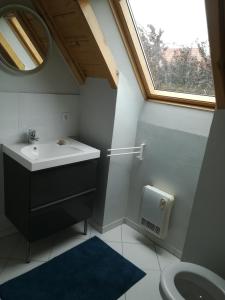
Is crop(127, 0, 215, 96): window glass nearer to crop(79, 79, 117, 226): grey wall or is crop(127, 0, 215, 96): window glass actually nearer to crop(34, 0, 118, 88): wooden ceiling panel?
crop(34, 0, 118, 88): wooden ceiling panel

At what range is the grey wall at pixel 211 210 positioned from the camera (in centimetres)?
155

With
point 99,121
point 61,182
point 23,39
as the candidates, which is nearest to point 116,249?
point 61,182

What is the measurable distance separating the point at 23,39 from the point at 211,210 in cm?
190

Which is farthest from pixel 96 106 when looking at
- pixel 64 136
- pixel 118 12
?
pixel 118 12

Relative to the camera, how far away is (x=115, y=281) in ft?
6.22

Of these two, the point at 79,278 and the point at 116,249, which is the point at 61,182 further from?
the point at 116,249

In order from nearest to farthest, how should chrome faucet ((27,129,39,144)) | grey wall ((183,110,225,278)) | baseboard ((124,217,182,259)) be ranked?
1. grey wall ((183,110,225,278))
2. chrome faucet ((27,129,39,144))
3. baseboard ((124,217,182,259))

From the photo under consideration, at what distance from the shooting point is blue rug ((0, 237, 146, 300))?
5.65 ft

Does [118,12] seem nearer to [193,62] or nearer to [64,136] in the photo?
[193,62]

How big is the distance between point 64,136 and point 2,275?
1.26 meters

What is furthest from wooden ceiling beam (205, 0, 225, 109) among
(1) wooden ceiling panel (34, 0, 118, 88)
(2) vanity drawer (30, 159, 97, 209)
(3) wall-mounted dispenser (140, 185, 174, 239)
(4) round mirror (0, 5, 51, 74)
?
(4) round mirror (0, 5, 51, 74)

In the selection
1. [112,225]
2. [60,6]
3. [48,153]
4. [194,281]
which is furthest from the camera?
[112,225]

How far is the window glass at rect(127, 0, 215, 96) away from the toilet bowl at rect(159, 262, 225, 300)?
1.28 metres

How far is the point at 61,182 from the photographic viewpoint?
1898mm
